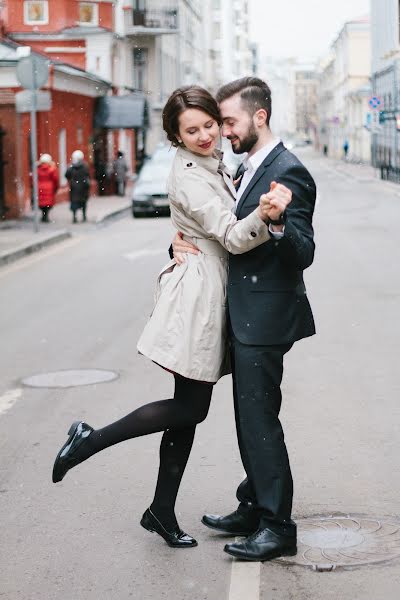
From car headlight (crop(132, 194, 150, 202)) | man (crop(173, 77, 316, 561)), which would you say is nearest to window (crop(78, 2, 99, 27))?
car headlight (crop(132, 194, 150, 202))

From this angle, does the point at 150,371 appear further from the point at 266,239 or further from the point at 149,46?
the point at 149,46

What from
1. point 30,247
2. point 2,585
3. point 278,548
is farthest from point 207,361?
point 30,247

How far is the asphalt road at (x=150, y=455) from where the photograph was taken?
4.13 metres

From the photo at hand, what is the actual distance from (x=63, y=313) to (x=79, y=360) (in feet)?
8.99

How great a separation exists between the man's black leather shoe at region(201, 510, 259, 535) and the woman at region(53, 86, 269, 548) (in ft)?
0.69

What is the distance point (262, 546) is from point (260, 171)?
57.1 inches

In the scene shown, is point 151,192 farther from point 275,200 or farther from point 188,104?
point 275,200

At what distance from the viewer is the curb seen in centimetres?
1709

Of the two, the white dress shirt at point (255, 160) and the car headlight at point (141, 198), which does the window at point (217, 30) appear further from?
the white dress shirt at point (255, 160)

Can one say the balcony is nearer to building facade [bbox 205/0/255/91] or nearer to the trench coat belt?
building facade [bbox 205/0/255/91]

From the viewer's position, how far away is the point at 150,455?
5910 millimetres

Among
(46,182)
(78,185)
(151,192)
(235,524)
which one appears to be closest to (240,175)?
(235,524)

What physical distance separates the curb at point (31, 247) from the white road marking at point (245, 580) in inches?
507

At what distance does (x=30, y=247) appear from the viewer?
18766mm
